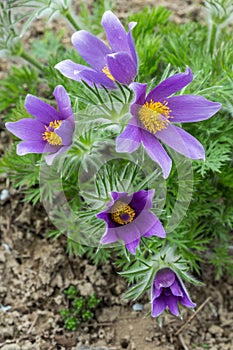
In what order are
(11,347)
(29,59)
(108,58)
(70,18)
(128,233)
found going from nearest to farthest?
(108,58) → (128,233) → (11,347) → (70,18) → (29,59)

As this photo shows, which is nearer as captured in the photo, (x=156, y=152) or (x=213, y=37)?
(x=156, y=152)

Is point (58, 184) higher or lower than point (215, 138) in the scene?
lower

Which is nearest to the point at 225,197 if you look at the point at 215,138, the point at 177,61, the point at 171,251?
the point at 215,138

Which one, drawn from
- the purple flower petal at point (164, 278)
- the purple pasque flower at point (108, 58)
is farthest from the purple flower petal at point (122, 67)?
the purple flower petal at point (164, 278)

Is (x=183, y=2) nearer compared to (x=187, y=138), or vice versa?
(x=187, y=138)

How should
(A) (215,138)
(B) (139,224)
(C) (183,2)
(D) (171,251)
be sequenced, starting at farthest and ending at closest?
(C) (183,2) < (A) (215,138) < (D) (171,251) < (B) (139,224)

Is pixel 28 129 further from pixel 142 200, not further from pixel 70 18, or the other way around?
pixel 70 18

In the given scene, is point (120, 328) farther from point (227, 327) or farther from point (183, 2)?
point (183, 2)

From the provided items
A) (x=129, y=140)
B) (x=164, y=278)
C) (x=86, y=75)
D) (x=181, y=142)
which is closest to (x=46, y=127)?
(x=86, y=75)
